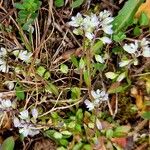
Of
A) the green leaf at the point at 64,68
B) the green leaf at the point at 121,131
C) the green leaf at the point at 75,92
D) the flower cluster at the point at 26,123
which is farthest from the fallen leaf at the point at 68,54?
the green leaf at the point at 121,131

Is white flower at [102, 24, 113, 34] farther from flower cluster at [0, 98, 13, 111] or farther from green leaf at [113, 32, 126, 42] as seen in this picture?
flower cluster at [0, 98, 13, 111]

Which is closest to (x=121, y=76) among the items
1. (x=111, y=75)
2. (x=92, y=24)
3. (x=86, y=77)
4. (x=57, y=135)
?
(x=111, y=75)

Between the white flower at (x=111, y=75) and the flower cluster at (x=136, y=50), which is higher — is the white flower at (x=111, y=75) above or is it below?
below

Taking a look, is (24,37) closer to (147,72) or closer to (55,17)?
(55,17)

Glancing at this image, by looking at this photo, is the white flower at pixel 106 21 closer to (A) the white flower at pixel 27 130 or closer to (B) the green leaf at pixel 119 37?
(B) the green leaf at pixel 119 37

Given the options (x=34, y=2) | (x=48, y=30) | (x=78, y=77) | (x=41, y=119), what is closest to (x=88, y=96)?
(x=78, y=77)

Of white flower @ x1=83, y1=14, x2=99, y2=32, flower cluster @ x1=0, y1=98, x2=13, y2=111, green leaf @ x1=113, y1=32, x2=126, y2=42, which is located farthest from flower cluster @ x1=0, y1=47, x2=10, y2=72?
green leaf @ x1=113, y1=32, x2=126, y2=42

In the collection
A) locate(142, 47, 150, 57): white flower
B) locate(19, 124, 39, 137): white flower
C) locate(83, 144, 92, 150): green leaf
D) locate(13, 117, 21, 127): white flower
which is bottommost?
locate(83, 144, 92, 150): green leaf
